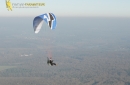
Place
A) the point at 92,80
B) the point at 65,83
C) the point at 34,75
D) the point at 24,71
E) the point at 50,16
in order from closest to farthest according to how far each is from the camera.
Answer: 1. the point at 50,16
2. the point at 65,83
3. the point at 92,80
4. the point at 34,75
5. the point at 24,71

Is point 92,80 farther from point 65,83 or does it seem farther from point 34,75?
point 34,75

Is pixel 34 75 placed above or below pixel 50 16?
below

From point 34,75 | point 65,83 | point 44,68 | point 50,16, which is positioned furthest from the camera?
point 44,68

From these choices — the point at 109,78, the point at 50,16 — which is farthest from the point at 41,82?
the point at 50,16

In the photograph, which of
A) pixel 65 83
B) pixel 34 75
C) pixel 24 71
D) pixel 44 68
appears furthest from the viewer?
pixel 44 68

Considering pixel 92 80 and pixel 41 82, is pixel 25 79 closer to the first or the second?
pixel 41 82

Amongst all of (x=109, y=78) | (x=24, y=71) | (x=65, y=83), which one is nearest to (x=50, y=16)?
(x=65, y=83)

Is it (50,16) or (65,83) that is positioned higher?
(50,16)

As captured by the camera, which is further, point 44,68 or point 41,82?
point 44,68

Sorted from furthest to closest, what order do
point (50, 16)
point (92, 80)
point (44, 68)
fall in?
point (44, 68), point (92, 80), point (50, 16)
